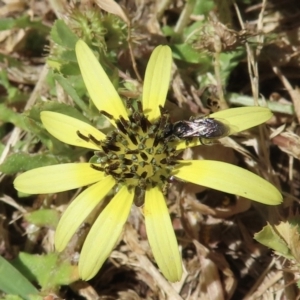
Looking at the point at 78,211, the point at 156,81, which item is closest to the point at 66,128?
the point at 78,211

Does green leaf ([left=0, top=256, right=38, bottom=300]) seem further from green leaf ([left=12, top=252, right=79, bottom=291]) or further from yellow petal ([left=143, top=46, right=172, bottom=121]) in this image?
yellow petal ([left=143, top=46, right=172, bottom=121])

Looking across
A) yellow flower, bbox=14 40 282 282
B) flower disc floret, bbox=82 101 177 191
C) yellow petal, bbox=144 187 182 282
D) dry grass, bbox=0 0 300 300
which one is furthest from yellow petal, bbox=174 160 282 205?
dry grass, bbox=0 0 300 300

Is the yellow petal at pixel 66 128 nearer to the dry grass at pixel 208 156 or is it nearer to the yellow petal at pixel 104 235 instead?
the yellow petal at pixel 104 235

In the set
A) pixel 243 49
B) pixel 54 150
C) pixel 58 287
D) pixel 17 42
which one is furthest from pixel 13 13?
pixel 58 287

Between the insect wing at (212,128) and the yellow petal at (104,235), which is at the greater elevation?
the insect wing at (212,128)

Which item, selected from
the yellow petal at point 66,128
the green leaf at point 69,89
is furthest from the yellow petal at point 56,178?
the green leaf at point 69,89

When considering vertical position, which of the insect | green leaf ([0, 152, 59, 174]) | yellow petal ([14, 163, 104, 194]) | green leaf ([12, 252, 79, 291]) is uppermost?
the insect

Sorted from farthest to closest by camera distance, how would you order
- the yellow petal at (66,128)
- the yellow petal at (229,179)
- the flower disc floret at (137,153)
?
1. the yellow petal at (66,128)
2. the flower disc floret at (137,153)
3. the yellow petal at (229,179)
